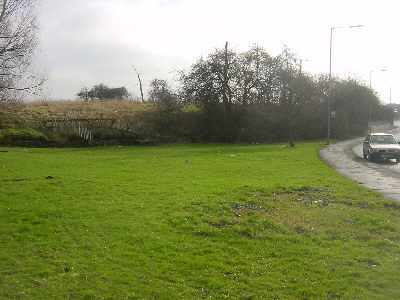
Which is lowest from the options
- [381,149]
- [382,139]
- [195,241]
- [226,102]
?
[195,241]

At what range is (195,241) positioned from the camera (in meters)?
7.17

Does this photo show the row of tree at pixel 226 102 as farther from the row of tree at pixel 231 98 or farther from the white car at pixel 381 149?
the white car at pixel 381 149

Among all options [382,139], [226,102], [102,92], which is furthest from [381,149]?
[102,92]

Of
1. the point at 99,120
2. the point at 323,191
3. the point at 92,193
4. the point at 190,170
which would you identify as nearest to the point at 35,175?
the point at 92,193

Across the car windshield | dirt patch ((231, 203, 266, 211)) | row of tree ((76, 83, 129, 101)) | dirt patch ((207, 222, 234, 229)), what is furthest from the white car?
row of tree ((76, 83, 129, 101))

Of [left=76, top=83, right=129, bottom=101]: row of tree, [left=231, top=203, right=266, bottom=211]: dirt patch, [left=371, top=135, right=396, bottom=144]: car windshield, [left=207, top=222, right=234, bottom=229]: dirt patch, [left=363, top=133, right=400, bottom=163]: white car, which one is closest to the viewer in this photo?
[left=207, top=222, right=234, bottom=229]: dirt patch

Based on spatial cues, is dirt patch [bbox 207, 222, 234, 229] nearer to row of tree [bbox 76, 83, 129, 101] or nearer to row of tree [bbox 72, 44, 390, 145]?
row of tree [bbox 72, 44, 390, 145]

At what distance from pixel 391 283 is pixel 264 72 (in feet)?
151

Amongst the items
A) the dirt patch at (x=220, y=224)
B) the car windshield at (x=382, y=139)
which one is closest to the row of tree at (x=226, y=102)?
the car windshield at (x=382, y=139)

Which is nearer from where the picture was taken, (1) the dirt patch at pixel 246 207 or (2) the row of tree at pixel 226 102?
(1) the dirt patch at pixel 246 207

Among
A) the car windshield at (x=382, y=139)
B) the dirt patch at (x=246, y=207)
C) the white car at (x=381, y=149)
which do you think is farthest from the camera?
the car windshield at (x=382, y=139)

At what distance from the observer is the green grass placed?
514 centimetres

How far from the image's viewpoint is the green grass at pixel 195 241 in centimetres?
514

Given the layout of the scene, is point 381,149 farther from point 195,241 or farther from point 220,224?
point 195,241
